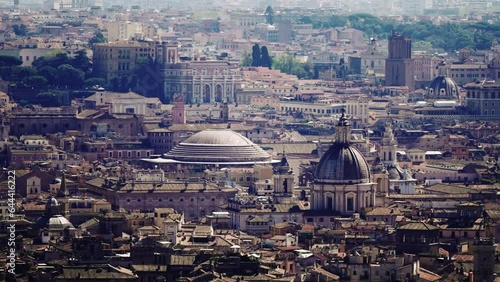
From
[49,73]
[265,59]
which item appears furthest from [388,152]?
[265,59]

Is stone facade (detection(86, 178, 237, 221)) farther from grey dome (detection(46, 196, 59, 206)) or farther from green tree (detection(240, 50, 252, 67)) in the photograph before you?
green tree (detection(240, 50, 252, 67))

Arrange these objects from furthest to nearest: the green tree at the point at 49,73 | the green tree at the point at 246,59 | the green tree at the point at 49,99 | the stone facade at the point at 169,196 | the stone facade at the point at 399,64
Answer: the green tree at the point at 246,59, the stone facade at the point at 399,64, the green tree at the point at 49,73, the green tree at the point at 49,99, the stone facade at the point at 169,196

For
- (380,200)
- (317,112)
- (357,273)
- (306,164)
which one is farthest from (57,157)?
(357,273)

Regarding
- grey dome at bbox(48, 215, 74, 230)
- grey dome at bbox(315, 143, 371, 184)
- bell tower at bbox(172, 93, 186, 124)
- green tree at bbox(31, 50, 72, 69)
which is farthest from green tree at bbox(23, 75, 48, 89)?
grey dome at bbox(48, 215, 74, 230)

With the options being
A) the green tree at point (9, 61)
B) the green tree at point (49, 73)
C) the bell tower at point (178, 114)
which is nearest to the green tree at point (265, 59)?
the green tree at point (9, 61)

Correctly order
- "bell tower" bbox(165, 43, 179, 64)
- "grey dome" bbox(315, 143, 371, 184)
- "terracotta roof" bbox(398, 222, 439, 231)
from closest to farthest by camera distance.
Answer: "terracotta roof" bbox(398, 222, 439, 231) → "grey dome" bbox(315, 143, 371, 184) → "bell tower" bbox(165, 43, 179, 64)

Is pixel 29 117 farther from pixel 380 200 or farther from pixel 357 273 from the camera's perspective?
pixel 357 273

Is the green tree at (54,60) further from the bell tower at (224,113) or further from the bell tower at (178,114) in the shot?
the bell tower at (178,114)
